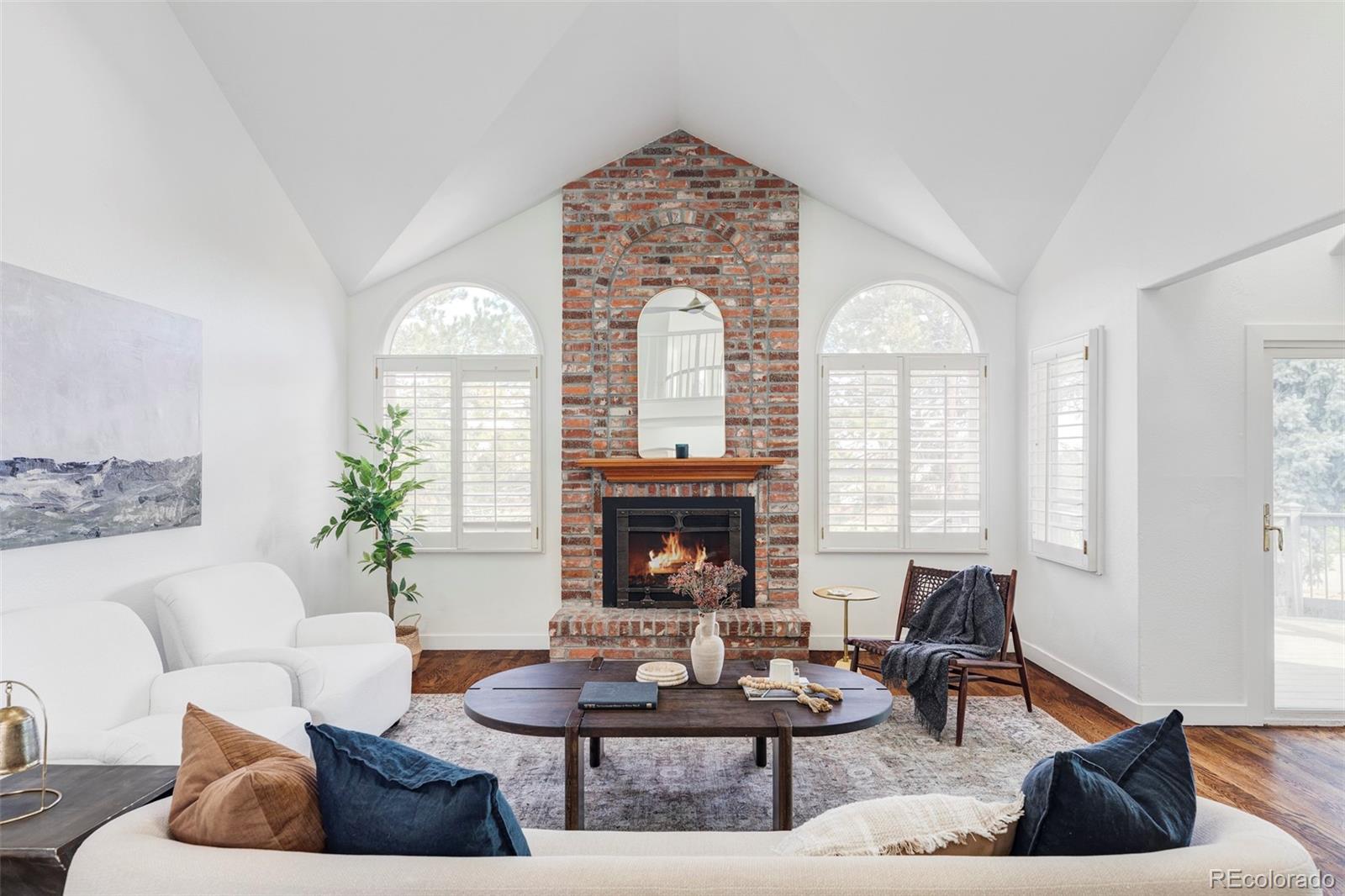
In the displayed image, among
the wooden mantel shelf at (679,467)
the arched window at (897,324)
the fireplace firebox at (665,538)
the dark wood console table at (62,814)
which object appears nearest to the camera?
the dark wood console table at (62,814)

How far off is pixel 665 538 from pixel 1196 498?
122 inches

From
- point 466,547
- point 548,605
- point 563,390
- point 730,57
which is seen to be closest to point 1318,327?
point 730,57

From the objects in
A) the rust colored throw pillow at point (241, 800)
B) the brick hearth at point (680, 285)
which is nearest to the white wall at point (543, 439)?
the brick hearth at point (680, 285)

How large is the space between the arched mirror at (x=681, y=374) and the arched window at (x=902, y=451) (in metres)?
0.76

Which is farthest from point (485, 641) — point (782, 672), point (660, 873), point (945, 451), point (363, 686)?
point (660, 873)

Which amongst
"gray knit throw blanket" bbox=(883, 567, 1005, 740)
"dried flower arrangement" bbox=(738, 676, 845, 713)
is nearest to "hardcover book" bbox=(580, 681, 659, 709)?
"dried flower arrangement" bbox=(738, 676, 845, 713)

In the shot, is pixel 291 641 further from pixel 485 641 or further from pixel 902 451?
pixel 902 451

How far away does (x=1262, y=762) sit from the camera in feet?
11.0

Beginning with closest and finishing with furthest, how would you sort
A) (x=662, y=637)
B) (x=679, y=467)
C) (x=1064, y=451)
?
1. (x=1064, y=451)
2. (x=662, y=637)
3. (x=679, y=467)

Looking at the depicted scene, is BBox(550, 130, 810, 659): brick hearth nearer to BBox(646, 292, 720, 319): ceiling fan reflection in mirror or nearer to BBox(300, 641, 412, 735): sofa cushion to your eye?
BBox(646, 292, 720, 319): ceiling fan reflection in mirror

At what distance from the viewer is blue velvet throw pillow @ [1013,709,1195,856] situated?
1.28 metres

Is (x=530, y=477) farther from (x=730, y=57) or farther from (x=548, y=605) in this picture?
(x=730, y=57)

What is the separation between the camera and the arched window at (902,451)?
212 inches

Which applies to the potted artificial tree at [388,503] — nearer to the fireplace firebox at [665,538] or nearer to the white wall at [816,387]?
the fireplace firebox at [665,538]
